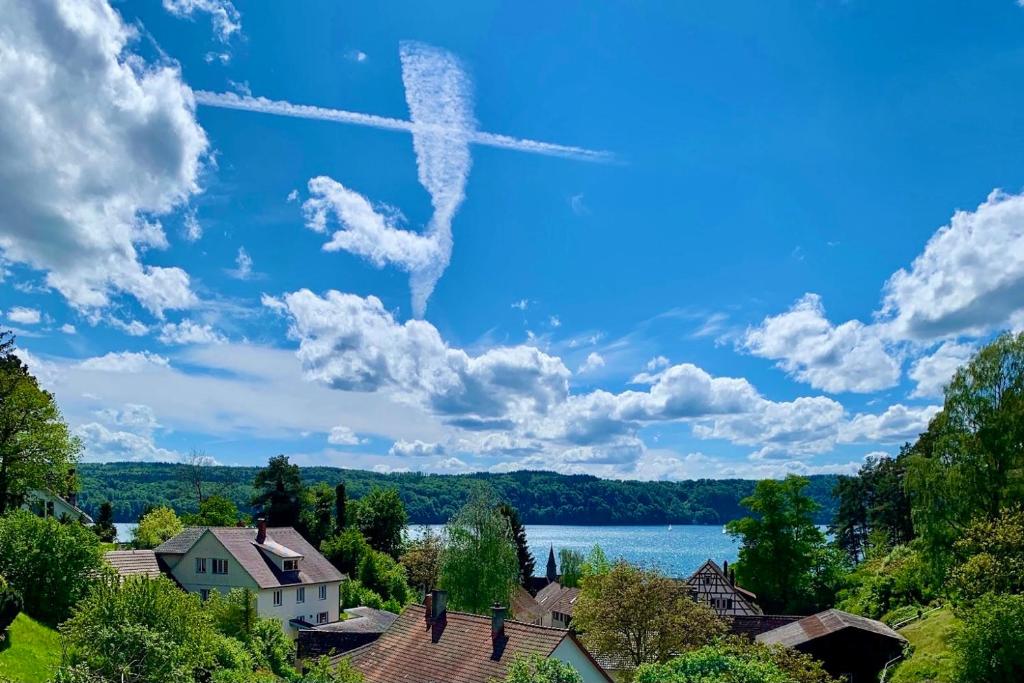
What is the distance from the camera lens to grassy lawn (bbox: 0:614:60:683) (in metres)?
20.6

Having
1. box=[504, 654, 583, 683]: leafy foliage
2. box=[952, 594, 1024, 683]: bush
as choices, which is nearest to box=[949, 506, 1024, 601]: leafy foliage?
box=[952, 594, 1024, 683]: bush

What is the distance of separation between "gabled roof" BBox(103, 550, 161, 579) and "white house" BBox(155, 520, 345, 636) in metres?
1.58

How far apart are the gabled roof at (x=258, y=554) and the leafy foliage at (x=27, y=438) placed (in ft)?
35.0

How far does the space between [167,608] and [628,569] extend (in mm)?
18977

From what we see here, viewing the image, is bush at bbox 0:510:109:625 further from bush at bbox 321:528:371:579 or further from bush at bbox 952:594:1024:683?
bush at bbox 321:528:371:579

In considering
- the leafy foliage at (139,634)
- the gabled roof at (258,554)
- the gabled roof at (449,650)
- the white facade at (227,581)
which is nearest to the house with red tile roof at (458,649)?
the gabled roof at (449,650)

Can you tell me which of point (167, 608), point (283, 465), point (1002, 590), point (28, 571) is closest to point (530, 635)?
point (167, 608)

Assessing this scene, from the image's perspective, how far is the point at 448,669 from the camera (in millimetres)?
23672

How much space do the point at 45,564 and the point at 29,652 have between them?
238 inches

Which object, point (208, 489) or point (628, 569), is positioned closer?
point (628, 569)

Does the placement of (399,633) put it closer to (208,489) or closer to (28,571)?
(28,571)

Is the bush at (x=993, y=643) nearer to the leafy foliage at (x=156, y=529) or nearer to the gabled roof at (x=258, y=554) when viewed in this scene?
the gabled roof at (x=258, y=554)

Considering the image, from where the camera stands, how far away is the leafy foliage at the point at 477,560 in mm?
44625

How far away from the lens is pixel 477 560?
Result: 4516cm
